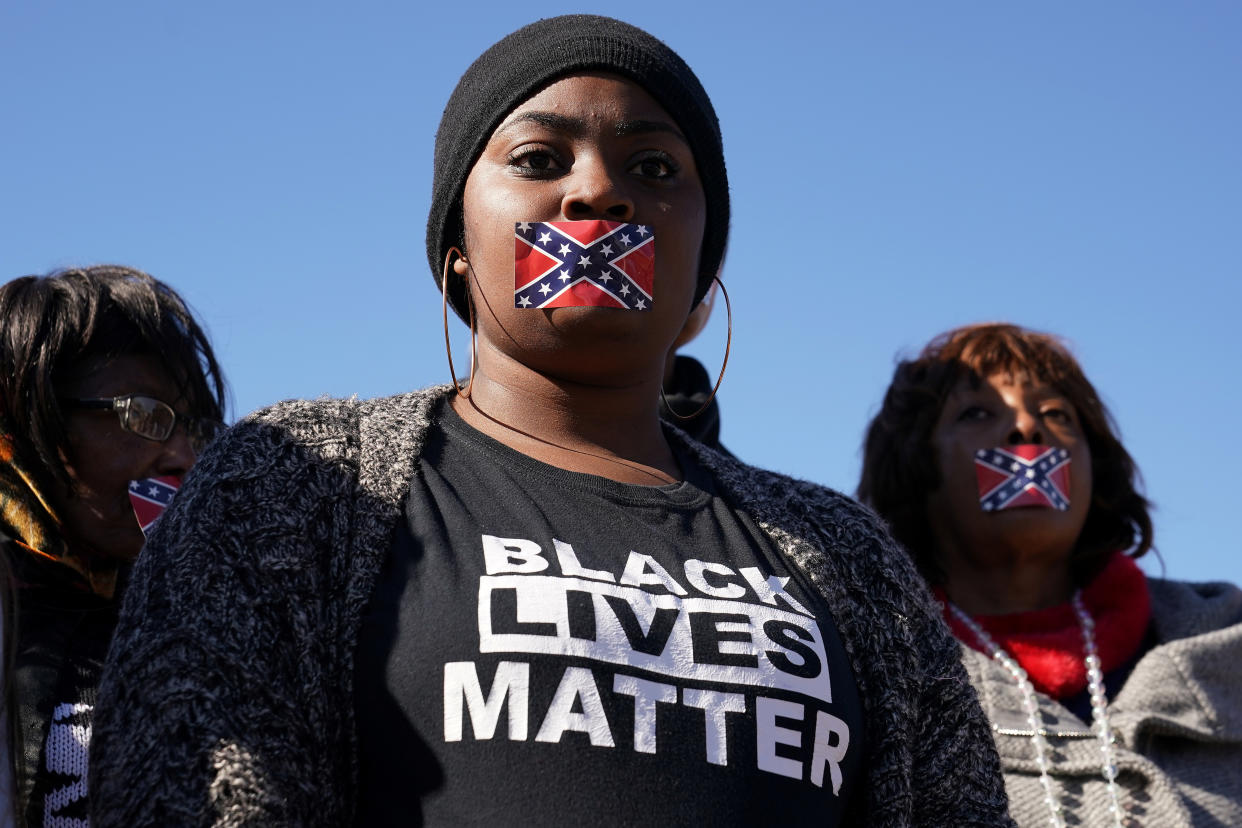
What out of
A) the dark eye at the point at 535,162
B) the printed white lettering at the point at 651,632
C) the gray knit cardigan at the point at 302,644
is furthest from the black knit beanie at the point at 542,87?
the printed white lettering at the point at 651,632

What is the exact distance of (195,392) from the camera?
3609 mm

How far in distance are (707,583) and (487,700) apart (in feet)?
1.36

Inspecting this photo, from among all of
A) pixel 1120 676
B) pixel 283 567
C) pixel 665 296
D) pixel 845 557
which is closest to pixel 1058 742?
pixel 1120 676

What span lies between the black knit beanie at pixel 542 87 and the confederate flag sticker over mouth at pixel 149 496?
37.0 inches

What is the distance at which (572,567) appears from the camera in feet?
7.05

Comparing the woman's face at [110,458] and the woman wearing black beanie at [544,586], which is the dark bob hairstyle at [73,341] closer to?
the woman's face at [110,458]

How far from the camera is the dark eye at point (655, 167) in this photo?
259cm

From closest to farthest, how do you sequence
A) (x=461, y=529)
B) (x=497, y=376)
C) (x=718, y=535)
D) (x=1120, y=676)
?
(x=461, y=529) → (x=718, y=535) → (x=497, y=376) → (x=1120, y=676)

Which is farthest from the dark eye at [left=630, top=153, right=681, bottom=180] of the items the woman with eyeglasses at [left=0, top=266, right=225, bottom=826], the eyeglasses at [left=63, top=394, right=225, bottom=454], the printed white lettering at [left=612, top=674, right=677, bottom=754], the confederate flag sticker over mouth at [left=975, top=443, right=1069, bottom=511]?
the confederate flag sticker over mouth at [left=975, top=443, right=1069, bottom=511]

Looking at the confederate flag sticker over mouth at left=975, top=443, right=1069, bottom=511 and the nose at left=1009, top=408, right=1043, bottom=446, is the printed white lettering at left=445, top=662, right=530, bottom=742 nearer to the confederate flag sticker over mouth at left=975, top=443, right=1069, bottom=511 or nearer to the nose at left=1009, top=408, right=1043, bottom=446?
the confederate flag sticker over mouth at left=975, top=443, right=1069, bottom=511

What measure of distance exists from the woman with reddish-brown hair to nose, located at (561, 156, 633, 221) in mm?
2141

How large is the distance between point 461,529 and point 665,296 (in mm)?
600

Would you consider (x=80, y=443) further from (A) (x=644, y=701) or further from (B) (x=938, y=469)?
(B) (x=938, y=469)

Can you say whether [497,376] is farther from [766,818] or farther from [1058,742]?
[1058,742]
